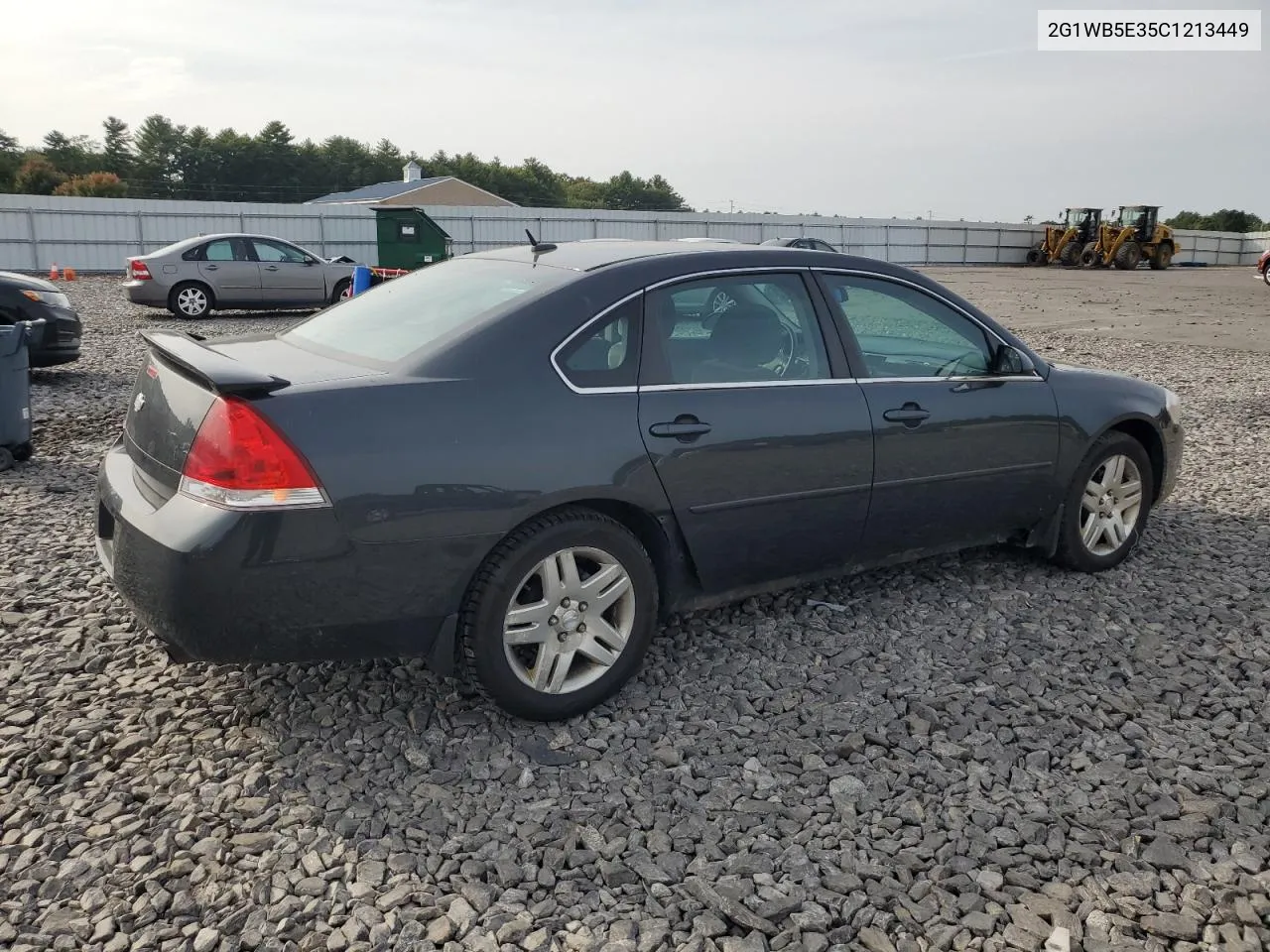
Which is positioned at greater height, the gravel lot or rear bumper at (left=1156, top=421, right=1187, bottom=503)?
rear bumper at (left=1156, top=421, right=1187, bottom=503)

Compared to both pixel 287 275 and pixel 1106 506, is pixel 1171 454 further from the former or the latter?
pixel 287 275

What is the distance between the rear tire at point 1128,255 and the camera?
133 feet

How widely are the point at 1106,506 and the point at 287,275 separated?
15.5m

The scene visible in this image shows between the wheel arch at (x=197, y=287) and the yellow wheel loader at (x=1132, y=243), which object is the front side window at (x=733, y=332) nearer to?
the wheel arch at (x=197, y=287)

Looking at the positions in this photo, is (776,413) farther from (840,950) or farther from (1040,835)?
(840,950)

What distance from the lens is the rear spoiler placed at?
9.75 feet

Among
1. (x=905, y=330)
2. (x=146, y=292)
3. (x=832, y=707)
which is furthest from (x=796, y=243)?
(x=832, y=707)

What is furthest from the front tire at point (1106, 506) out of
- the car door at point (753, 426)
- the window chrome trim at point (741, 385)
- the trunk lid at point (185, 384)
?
the trunk lid at point (185, 384)

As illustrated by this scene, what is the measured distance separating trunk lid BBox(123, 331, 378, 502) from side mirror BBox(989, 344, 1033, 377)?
9.10 ft

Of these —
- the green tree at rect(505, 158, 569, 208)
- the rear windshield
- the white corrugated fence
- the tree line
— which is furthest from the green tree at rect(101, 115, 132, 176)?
the rear windshield

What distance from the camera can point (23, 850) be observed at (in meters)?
2.75

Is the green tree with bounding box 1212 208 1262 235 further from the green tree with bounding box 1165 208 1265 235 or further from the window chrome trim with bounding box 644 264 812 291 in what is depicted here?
the window chrome trim with bounding box 644 264 812 291

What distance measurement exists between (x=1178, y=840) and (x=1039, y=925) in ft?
2.04

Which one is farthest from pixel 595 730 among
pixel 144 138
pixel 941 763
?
pixel 144 138
